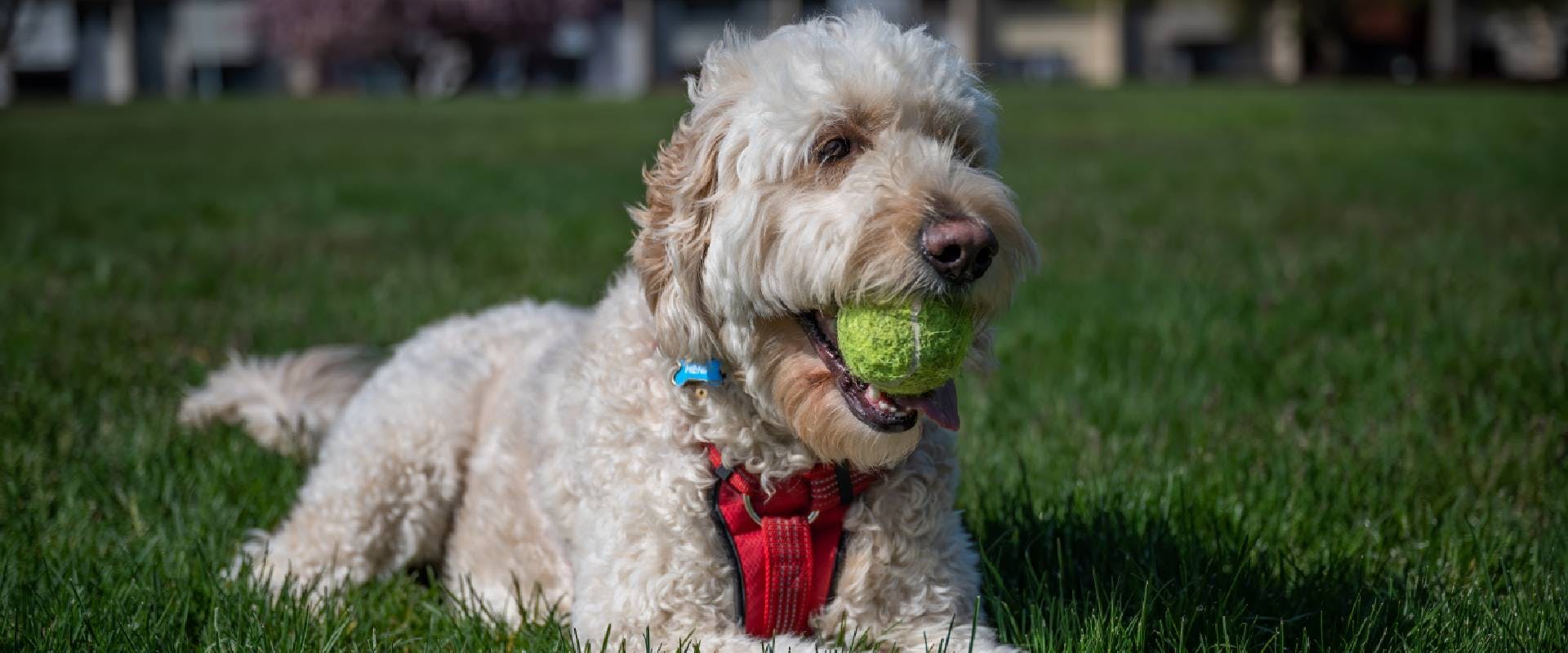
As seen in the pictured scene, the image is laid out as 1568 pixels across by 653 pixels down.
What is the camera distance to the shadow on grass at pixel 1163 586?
2.95 m

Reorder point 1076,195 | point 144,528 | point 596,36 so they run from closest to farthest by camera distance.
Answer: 1. point 144,528
2. point 1076,195
3. point 596,36

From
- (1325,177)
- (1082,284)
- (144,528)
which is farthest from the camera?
(1325,177)

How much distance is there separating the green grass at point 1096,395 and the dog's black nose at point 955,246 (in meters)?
0.91

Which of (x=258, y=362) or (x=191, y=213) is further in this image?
(x=191, y=213)

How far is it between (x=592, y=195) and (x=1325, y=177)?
8.05 metres

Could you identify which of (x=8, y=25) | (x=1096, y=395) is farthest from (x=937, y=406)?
(x=8, y=25)

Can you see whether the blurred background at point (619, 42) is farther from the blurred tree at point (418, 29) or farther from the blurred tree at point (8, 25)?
the blurred tree at point (8, 25)

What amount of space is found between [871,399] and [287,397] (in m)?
A: 2.88

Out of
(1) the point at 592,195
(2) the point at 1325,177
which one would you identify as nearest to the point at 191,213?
(1) the point at 592,195

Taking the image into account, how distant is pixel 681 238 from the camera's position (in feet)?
9.02

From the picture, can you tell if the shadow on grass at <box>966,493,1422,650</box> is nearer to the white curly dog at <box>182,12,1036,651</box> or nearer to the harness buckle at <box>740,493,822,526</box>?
the white curly dog at <box>182,12,1036,651</box>

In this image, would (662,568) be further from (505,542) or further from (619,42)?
(619,42)

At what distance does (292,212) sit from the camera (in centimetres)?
1191

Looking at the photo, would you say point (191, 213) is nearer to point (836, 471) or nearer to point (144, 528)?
point (144, 528)
